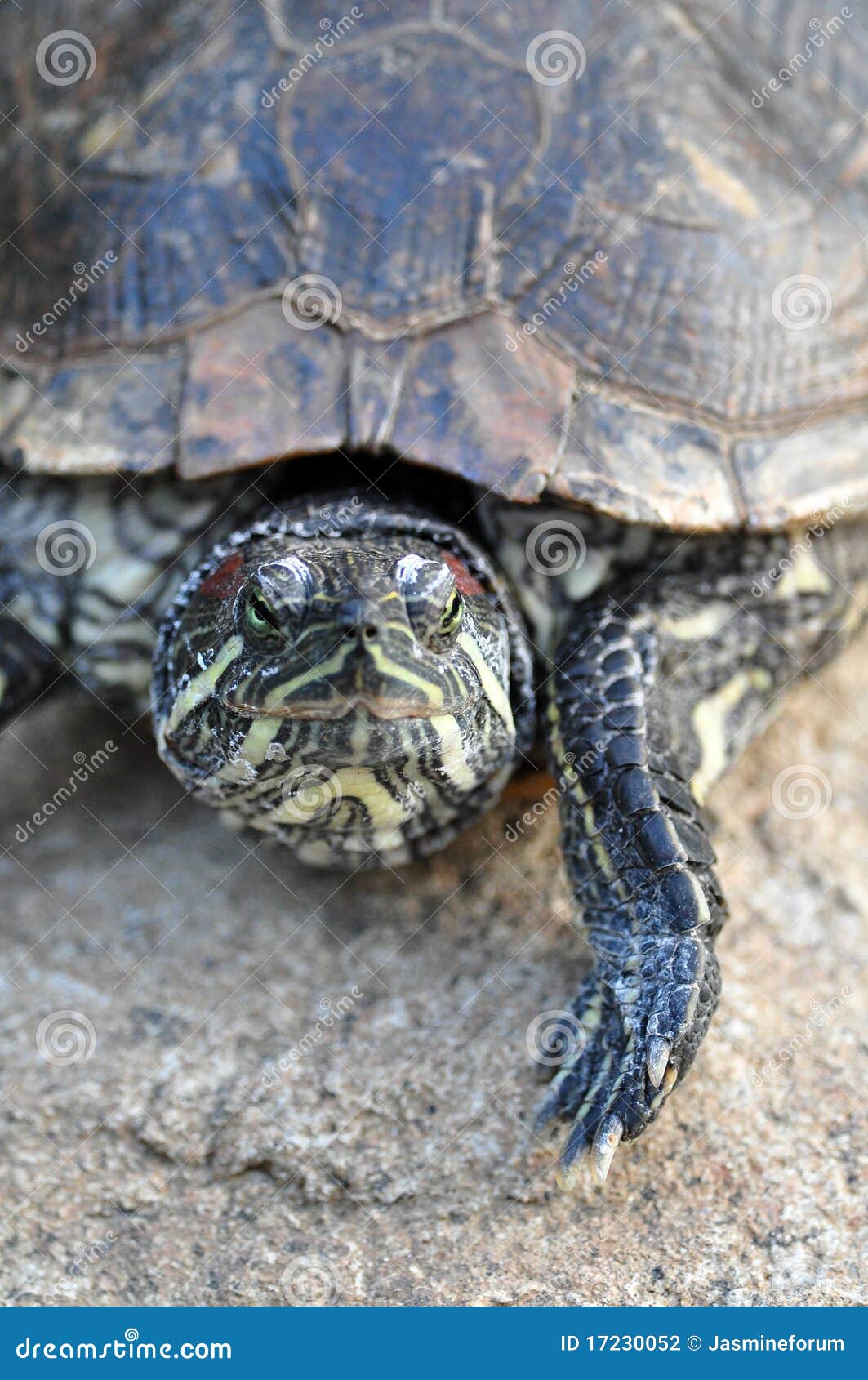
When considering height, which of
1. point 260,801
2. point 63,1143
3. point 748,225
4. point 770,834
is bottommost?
point 63,1143

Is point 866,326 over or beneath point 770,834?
over

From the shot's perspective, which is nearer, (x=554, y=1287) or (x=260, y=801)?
(x=554, y=1287)

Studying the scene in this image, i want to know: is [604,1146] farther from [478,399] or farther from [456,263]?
[456,263]

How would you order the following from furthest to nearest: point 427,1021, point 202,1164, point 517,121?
point 517,121 < point 427,1021 < point 202,1164

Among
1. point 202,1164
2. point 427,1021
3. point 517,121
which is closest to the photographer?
point 202,1164

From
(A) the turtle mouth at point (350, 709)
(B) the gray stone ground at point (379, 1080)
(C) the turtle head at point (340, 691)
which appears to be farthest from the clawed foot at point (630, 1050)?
(A) the turtle mouth at point (350, 709)

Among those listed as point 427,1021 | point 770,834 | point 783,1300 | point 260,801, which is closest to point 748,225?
point 770,834

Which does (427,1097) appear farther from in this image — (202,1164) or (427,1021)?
(202,1164)

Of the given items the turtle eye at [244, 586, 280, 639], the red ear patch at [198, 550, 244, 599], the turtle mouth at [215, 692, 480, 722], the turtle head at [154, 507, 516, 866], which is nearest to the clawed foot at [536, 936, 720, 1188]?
the turtle head at [154, 507, 516, 866]

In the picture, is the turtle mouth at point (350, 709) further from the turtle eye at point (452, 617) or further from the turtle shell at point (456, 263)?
the turtle shell at point (456, 263)
